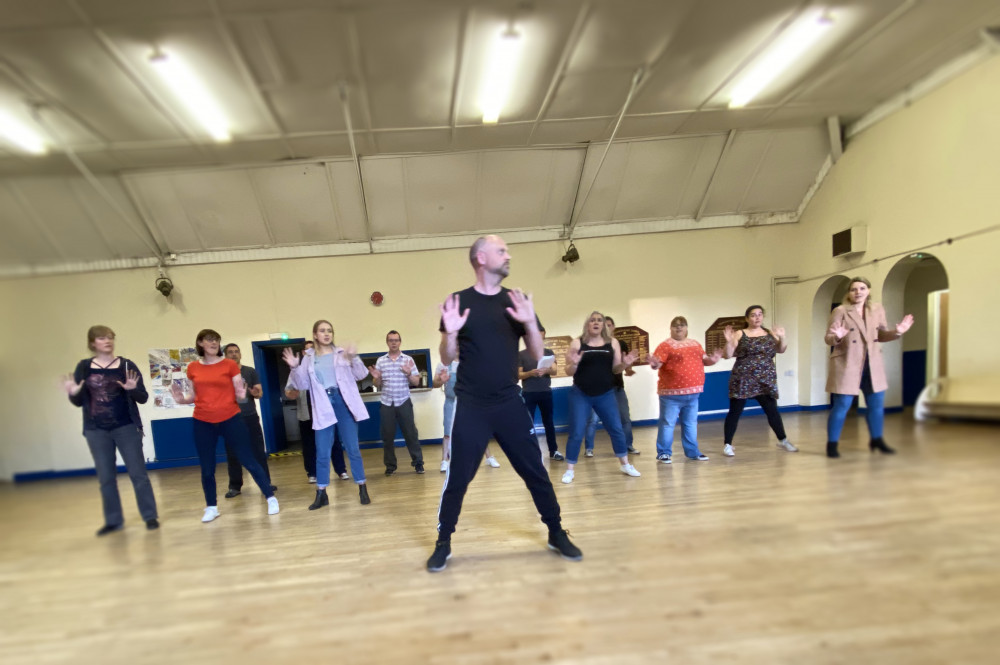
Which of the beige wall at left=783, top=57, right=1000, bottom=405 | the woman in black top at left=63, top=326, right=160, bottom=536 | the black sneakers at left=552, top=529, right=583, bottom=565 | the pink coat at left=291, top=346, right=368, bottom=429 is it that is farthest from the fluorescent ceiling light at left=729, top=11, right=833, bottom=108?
the pink coat at left=291, top=346, right=368, bottom=429

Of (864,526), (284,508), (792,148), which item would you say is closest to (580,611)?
(864,526)

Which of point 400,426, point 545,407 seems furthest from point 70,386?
point 545,407

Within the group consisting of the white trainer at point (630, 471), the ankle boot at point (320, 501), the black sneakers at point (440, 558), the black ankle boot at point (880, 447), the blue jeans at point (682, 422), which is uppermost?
the black ankle boot at point (880, 447)

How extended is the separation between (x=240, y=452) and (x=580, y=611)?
10.0 ft

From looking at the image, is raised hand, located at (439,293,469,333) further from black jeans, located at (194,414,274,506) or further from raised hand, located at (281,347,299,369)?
black jeans, located at (194,414,274,506)

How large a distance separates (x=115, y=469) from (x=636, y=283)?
72.9 inches

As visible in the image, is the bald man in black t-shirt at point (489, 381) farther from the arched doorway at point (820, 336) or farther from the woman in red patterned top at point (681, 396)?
the woman in red patterned top at point (681, 396)

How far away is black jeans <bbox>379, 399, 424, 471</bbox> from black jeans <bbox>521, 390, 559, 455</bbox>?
1.47 meters

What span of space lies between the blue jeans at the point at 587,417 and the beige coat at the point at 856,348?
8.69 feet

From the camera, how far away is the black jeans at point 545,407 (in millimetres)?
4665

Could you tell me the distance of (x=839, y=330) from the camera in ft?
3.59

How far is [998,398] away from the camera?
0.63 m

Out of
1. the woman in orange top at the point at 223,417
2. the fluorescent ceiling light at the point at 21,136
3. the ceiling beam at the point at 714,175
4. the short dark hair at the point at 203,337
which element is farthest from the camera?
the woman in orange top at the point at 223,417

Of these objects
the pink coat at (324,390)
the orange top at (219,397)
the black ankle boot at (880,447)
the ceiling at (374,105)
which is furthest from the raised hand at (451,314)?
the pink coat at (324,390)
